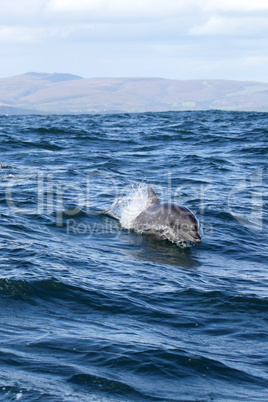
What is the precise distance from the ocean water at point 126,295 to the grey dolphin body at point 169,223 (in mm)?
250

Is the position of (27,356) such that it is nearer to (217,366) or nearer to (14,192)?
(217,366)

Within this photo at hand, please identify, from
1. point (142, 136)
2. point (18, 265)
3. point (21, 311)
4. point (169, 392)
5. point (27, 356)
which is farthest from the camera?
point (142, 136)

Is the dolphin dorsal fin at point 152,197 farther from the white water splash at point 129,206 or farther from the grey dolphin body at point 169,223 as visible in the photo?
the white water splash at point 129,206

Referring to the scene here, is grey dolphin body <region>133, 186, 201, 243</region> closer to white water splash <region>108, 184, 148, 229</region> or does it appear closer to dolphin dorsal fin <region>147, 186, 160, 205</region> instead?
dolphin dorsal fin <region>147, 186, 160, 205</region>

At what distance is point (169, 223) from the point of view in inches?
453

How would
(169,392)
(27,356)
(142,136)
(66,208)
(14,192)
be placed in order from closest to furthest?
(169,392) → (27,356) → (66,208) → (14,192) → (142,136)

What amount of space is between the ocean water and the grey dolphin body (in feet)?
0.82

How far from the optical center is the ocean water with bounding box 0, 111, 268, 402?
5434 millimetres

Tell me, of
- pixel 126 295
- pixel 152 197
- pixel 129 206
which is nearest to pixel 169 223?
pixel 152 197

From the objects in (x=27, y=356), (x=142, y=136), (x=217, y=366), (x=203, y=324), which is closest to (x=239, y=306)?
(x=203, y=324)

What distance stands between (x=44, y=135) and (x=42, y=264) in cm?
2712

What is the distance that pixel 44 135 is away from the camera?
35.3 meters

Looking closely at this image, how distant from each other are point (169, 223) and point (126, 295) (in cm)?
376

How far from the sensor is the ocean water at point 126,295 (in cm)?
543
